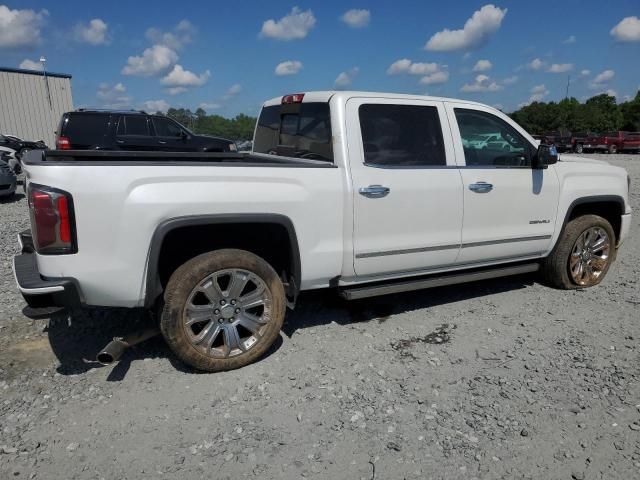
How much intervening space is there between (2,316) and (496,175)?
4455 mm

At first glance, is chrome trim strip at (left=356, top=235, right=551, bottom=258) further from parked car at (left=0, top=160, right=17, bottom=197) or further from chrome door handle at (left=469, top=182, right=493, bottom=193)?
parked car at (left=0, top=160, right=17, bottom=197)

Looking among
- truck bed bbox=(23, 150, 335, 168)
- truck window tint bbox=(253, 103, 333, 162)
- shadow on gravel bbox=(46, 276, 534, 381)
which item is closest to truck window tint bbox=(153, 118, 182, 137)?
truck window tint bbox=(253, 103, 333, 162)

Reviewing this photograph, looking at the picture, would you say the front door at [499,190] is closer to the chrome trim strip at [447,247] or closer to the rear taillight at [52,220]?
the chrome trim strip at [447,247]

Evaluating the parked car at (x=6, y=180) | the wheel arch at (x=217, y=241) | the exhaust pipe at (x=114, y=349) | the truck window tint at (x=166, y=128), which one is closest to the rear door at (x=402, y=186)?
the wheel arch at (x=217, y=241)

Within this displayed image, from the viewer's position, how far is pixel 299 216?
3477mm

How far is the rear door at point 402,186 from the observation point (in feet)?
12.3

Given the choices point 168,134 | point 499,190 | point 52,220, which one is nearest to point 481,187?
point 499,190

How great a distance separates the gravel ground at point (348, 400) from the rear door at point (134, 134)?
8696 mm

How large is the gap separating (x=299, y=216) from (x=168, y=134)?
11475mm

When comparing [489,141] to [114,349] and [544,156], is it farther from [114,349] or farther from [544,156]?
[114,349]

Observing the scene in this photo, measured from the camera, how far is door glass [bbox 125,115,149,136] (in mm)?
12922

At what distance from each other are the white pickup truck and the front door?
0.05 feet

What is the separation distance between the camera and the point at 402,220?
12.8 feet

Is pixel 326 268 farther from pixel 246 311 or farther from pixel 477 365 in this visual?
pixel 477 365
